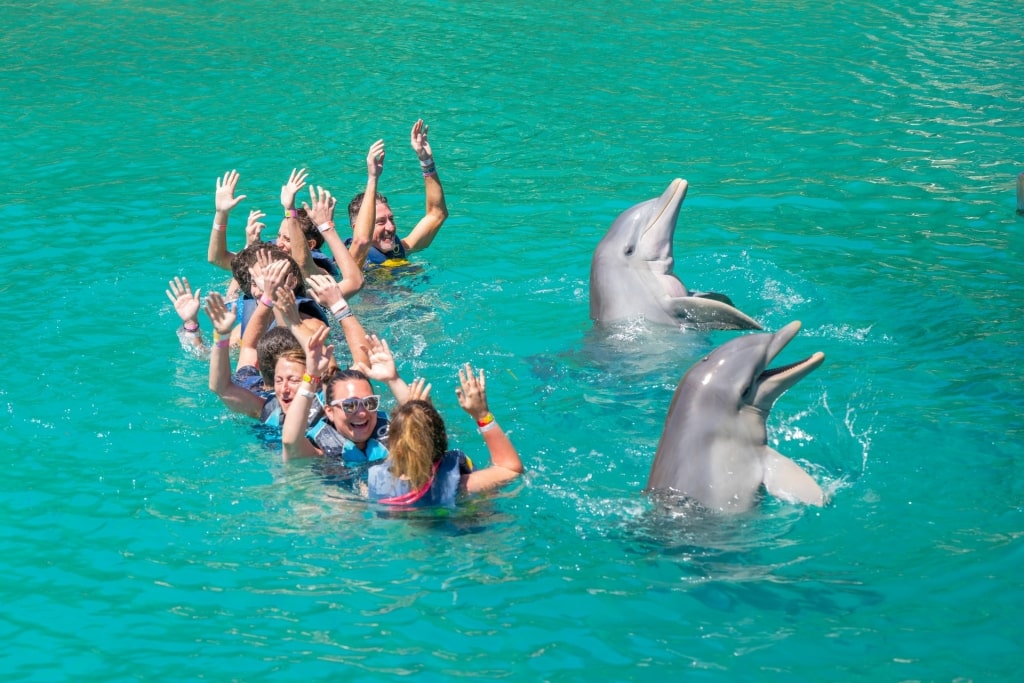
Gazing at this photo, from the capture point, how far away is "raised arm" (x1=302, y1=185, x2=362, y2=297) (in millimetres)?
8375

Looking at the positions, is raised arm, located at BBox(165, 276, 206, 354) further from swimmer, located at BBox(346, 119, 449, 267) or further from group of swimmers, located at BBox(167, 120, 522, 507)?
swimmer, located at BBox(346, 119, 449, 267)

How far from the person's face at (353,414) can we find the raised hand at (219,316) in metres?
0.91

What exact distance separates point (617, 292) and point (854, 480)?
257 cm

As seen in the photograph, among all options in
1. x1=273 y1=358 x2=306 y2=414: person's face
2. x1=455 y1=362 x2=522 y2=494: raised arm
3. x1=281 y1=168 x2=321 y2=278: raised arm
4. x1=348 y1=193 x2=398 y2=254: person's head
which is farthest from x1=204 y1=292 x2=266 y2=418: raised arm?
x1=348 y1=193 x2=398 y2=254: person's head

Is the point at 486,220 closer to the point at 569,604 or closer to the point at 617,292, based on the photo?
the point at 617,292

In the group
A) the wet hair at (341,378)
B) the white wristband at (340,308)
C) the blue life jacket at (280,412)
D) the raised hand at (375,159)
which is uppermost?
the raised hand at (375,159)

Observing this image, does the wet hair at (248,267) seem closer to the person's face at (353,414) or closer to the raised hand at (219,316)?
the raised hand at (219,316)

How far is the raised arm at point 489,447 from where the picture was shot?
5.99m

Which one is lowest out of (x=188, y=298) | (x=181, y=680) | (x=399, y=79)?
(x=181, y=680)

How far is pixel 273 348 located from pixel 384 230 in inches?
111

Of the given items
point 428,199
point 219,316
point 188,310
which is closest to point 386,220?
point 428,199

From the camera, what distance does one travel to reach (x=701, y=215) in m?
11.7

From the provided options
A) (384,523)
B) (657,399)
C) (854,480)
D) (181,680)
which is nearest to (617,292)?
(657,399)

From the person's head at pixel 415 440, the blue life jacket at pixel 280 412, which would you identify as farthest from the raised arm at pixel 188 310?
the person's head at pixel 415 440
